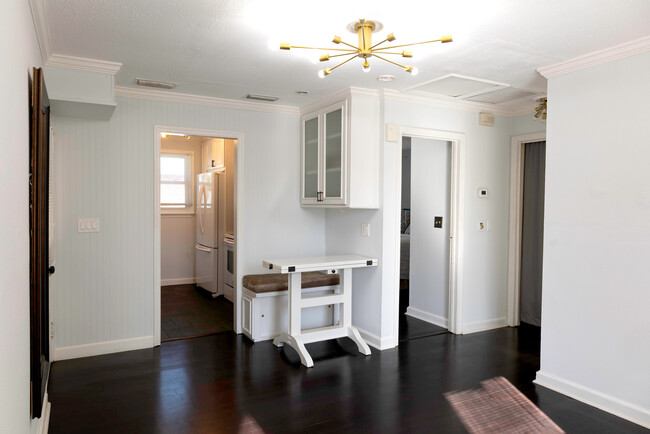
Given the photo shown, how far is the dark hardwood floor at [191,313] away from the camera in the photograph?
184 inches

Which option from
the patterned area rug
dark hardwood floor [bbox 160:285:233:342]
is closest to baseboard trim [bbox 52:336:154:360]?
dark hardwood floor [bbox 160:285:233:342]

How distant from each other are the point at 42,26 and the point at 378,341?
3401 millimetres

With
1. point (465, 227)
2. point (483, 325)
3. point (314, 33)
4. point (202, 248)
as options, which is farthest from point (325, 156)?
point (202, 248)

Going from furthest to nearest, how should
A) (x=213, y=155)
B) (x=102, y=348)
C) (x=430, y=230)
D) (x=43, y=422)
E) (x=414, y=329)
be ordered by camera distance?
(x=213, y=155) < (x=430, y=230) < (x=414, y=329) < (x=102, y=348) < (x=43, y=422)

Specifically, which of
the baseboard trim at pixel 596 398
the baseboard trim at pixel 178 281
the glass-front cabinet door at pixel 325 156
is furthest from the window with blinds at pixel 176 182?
the baseboard trim at pixel 596 398

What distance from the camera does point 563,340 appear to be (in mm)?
3307

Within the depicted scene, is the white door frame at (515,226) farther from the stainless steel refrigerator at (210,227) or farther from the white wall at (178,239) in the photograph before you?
the white wall at (178,239)

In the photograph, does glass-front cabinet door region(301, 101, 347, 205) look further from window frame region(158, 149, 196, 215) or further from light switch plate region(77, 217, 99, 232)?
window frame region(158, 149, 196, 215)

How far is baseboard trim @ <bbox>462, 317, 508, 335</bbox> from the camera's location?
186 inches

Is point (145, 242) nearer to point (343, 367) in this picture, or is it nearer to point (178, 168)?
point (343, 367)

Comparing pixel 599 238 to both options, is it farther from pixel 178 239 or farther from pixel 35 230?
pixel 178 239

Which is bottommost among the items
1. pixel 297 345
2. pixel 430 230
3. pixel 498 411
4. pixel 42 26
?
pixel 498 411

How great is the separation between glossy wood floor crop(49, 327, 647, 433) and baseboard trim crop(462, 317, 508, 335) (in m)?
0.29

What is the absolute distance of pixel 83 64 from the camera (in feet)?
10.9
